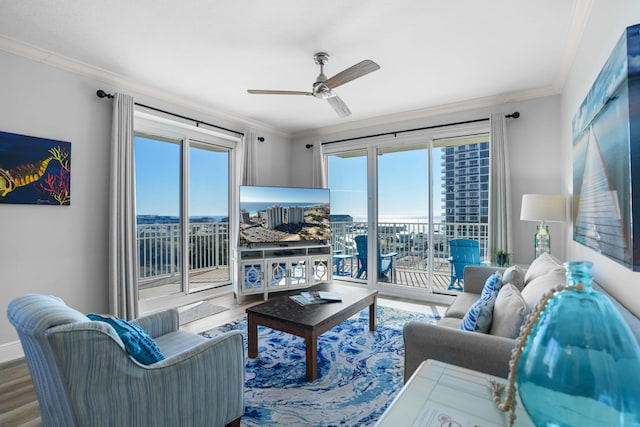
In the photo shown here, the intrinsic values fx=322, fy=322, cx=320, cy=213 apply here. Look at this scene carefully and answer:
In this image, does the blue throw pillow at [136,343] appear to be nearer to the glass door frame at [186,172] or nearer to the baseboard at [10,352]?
the baseboard at [10,352]

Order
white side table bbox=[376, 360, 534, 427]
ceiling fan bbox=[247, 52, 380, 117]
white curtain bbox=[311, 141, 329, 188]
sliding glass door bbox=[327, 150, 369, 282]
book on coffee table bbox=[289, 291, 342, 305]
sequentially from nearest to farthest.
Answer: white side table bbox=[376, 360, 534, 427]
ceiling fan bbox=[247, 52, 380, 117]
book on coffee table bbox=[289, 291, 342, 305]
sliding glass door bbox=[327, 150, 369, 282]
white curtain bbox=[311, 141, 329, 188]

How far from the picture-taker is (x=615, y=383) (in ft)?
1.87

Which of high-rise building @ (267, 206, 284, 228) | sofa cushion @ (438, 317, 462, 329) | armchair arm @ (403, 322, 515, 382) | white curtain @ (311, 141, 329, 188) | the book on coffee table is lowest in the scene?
the book on coffee table

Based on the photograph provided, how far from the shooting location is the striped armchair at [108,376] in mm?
1169

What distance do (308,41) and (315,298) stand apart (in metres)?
2.17

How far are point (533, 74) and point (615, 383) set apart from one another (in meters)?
3.53

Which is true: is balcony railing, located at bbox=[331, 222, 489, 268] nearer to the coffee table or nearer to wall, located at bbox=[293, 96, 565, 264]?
wall, located at bbox=[293, 96, 565, 264]

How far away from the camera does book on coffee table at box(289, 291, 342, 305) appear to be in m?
2.79

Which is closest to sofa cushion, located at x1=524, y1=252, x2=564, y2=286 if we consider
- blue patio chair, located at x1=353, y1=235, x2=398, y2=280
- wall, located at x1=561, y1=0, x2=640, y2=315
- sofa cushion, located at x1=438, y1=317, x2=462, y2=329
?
wall, located at x1=561, y1=0, x2=640, y2=315

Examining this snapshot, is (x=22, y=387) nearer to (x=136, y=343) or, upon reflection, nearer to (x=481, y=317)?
(x=136, y=343)

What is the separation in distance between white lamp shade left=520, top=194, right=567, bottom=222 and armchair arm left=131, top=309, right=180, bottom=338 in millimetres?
3115

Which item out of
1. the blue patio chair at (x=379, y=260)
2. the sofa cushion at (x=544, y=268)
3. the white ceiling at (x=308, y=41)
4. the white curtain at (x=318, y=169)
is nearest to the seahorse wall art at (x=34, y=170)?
the white ceiling at (x=308, y=41)

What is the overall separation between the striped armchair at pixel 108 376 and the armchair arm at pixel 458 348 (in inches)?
35.5

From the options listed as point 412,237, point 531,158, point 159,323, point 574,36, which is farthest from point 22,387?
point 531,158
